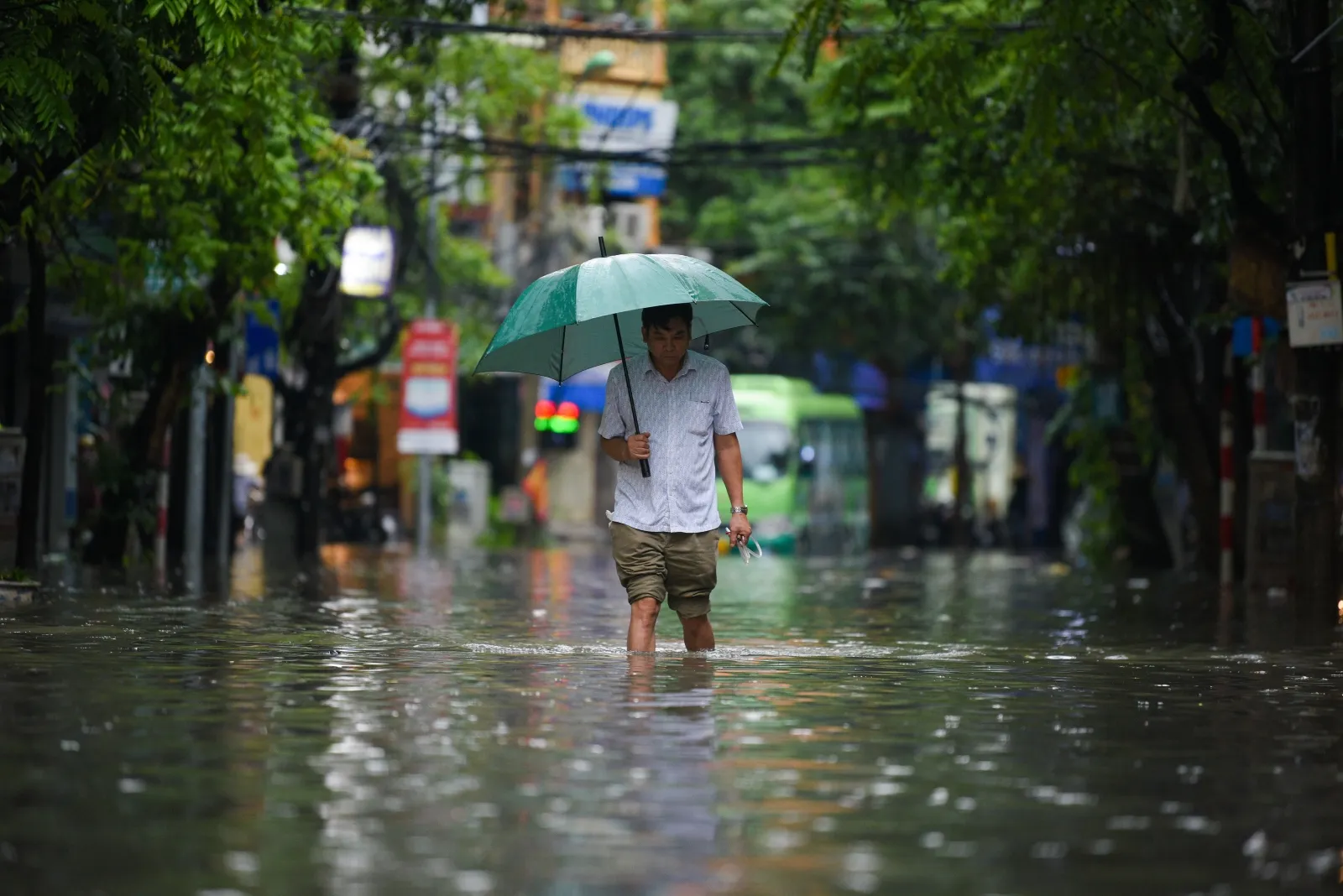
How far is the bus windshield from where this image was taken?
51.3 meters

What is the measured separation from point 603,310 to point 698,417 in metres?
0.65

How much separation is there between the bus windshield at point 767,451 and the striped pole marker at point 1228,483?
21.9 meters

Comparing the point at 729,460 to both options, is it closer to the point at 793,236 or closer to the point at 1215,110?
the point at 1215,110

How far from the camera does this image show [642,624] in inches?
497

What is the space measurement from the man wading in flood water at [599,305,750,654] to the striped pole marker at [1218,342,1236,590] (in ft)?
50.1

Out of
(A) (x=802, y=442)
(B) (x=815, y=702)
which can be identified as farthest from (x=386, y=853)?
(A) (x=802, y=442)

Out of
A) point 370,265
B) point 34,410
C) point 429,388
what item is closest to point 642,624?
point 34,410

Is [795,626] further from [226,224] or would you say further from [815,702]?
[226,224]

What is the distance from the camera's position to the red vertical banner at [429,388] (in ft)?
146

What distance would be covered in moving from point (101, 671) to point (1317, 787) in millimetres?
5871

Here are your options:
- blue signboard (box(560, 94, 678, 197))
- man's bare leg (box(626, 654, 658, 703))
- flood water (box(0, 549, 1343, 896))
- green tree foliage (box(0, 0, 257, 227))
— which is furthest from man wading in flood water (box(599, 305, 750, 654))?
blue signboard (box(560, 94, 678, 197))

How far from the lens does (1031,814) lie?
736 centimetres

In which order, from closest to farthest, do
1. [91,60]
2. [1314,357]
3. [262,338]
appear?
[91,60], [1314,357], [262,338]

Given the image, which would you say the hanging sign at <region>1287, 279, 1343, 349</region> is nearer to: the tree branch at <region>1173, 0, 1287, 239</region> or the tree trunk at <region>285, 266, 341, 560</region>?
the tree branch at <region>1173, 0, 1287, 239</region>
